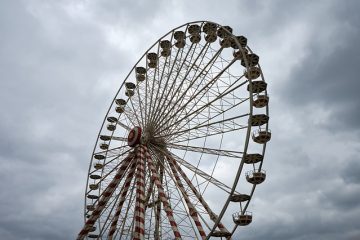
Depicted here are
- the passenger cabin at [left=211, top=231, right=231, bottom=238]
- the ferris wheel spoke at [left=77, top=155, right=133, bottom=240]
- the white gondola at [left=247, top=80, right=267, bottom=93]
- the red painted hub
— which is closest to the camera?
the passenger cabin at [left=211, top=231, right=231, bottom=238]

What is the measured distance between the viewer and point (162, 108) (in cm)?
2217

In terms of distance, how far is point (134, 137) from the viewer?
21500 millimetres

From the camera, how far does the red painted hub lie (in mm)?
21328

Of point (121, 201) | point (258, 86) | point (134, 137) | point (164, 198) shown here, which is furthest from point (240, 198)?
point (134, 137)

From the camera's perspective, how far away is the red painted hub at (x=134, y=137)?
840 inches

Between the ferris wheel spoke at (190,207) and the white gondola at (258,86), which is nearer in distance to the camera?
the ferris wheel spoke at (190,207)

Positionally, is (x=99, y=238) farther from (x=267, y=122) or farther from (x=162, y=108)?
(x=267, y=122)

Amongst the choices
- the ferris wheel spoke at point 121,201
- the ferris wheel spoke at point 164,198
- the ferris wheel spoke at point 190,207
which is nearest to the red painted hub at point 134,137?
the ferris wheel spoke at point 164,198

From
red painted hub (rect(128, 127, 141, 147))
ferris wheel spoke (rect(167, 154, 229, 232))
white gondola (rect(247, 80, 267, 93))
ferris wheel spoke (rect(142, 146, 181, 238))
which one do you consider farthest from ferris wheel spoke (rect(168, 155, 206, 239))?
white gondola (rect(247, 80, 267, 93))

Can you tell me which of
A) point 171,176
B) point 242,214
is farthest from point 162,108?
point 242,214

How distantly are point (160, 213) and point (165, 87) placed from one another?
785 centimetres

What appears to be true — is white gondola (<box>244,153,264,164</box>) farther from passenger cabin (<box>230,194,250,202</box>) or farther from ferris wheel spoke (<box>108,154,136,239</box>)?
ferris wheel spoke (<box>108,154,136,239</box>)

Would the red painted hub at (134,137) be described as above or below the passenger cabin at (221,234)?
above

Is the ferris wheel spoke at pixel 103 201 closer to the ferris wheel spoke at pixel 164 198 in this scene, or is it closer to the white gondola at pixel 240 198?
the ferris wheel spoke at pixel 164 198
